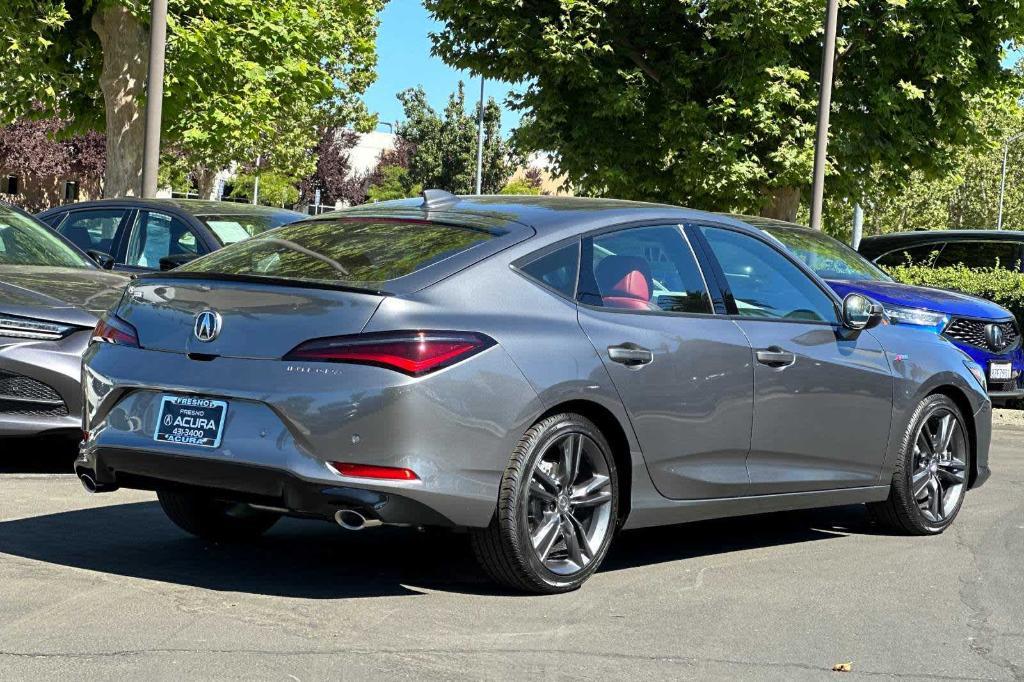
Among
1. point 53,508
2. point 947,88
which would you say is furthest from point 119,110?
point 53,508

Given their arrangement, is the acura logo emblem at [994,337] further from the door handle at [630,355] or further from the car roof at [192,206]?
the door handle at [630,355]

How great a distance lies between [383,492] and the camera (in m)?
5.50

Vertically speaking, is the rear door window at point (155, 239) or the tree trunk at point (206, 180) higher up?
the tree trunk at point (206, 180)

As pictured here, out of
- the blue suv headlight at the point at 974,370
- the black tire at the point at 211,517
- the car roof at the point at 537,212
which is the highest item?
the car roof at the point at 537,212

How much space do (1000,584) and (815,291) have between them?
5.15 ft

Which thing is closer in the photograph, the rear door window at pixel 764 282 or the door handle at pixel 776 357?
the door handle at pixel 776 357

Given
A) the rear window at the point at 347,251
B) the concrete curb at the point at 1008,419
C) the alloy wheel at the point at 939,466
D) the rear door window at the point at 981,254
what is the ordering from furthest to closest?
the rear door window at the point at 981,254 < the concrete curb at the point at 1008,419 < the alloy wheel at the point at 939,466 < the rear window at the point at 347,251

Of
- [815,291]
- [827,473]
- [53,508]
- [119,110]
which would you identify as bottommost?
[53,508]

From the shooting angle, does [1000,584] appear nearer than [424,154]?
Yes

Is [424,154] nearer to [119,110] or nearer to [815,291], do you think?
[119,110]

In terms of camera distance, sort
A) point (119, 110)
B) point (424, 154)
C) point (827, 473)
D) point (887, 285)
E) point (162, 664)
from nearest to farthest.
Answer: point (162, 664), point (827, 473), point (887, 285), point (119, 110), point (424, 154)

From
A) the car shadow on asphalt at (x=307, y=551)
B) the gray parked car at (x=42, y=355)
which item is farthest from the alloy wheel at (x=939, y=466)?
the gray parked car at (x=42, y=355)

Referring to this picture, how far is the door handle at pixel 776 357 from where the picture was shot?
6.87 m

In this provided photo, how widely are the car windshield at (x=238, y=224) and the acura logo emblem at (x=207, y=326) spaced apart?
22.4ft
